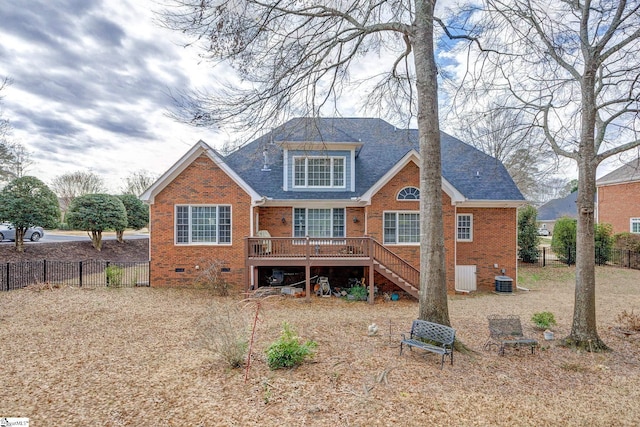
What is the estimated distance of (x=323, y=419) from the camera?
13.8ft

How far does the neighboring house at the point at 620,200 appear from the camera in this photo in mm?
22719

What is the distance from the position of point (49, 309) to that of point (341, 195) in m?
11.1

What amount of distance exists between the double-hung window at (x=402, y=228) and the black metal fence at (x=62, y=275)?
1079 centimetres

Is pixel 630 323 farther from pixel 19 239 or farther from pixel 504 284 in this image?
pixel 19 239

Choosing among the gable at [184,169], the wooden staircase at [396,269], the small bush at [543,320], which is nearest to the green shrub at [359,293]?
the wooden staircase at [396,269]

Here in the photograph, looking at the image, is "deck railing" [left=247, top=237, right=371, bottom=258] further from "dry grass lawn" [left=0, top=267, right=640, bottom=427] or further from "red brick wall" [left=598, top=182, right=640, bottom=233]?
"red brick wall" [left=598, top=182, right=640, bottom=233]

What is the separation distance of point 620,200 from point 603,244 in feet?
23.6

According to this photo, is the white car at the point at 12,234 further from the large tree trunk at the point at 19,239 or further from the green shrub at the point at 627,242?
the green shrub at the point at 627,242

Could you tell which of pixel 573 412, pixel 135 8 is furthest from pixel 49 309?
pixel 573 412

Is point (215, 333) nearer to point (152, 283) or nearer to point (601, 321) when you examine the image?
point (152, 283)

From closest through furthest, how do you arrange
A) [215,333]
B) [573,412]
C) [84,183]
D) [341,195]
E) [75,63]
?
[573,412] → [215,333] → [75,63] → [341,195] → [84,183]

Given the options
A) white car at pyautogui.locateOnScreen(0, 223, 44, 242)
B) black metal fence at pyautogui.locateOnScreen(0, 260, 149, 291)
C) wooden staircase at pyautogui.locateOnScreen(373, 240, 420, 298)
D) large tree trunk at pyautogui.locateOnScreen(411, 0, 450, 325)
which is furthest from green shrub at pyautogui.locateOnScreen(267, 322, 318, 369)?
white car at pyautogui.locateOnScreen(0, 223, 44, 242)

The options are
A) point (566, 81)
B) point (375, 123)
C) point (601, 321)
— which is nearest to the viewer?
point (566, 81)

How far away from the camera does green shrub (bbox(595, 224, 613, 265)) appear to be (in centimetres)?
1962
